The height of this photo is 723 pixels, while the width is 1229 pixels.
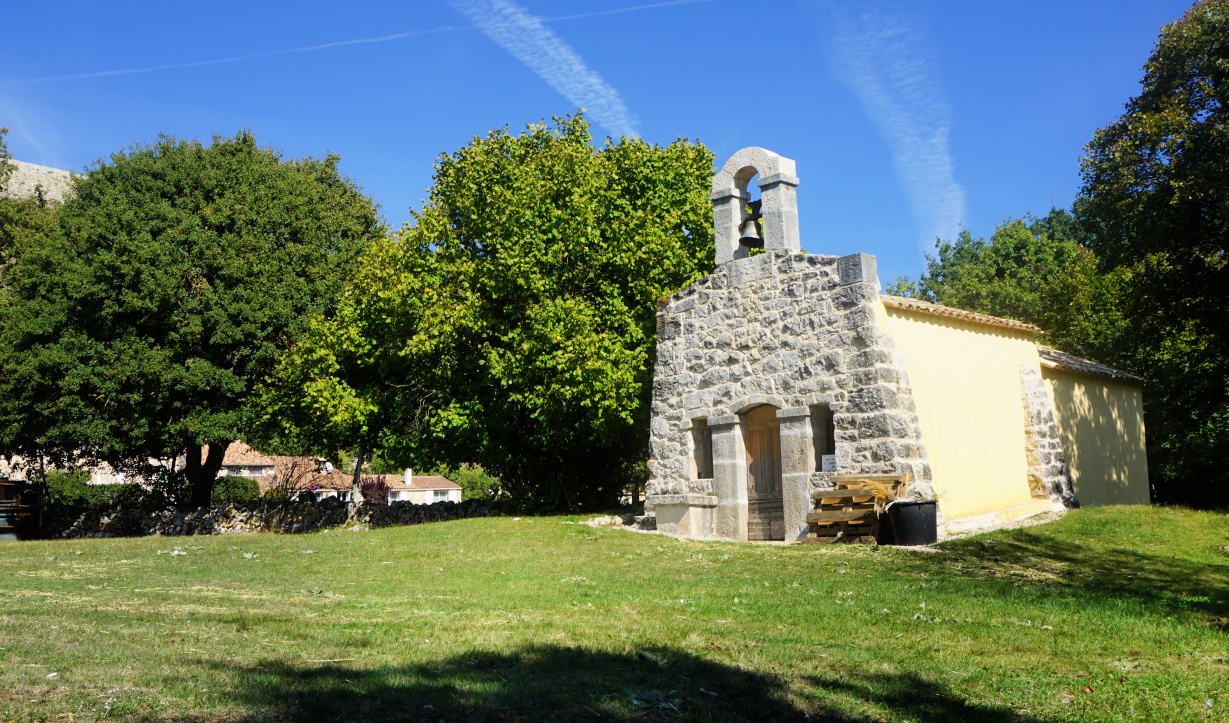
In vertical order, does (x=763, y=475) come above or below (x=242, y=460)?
below

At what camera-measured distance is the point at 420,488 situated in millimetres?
66438

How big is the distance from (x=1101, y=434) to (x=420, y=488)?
179 feet

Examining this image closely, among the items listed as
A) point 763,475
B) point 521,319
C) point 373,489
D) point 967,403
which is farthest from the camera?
point 373,489

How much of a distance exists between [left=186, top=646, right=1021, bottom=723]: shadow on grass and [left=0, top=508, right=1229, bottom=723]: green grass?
20 mm

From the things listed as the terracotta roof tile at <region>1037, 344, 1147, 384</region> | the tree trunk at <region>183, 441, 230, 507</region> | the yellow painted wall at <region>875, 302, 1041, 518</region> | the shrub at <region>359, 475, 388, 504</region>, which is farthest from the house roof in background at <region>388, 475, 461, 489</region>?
the yellow painted wall at <region>875, 302, 1041, 518</region>

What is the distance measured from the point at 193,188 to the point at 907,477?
2107 centimetres

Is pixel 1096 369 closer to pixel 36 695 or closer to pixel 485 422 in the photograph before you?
pixel 485 422

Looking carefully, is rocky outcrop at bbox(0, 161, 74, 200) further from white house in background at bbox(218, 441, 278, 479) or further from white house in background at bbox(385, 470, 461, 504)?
white house in background at bbox(385, 470, 461, 504)

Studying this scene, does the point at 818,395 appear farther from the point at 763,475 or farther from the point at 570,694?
the point at 570,694

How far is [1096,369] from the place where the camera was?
1884 centimetres

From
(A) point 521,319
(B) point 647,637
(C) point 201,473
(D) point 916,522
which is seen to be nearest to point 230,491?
(C) point 201,473

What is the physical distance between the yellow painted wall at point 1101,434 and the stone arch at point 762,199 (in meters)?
6.29

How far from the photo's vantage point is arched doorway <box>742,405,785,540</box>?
15555 mm

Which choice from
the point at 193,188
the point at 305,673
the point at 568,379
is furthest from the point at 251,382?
the point at 305,673
